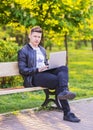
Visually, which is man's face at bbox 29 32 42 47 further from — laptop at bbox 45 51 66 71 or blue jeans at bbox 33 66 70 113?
blue jeans at bbox 33 66 70 113

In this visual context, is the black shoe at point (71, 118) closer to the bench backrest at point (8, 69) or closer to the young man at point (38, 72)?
the young man at point (38, 72)

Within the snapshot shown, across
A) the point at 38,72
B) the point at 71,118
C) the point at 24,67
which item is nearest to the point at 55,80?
the point at 38,72

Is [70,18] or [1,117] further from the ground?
[70,18]

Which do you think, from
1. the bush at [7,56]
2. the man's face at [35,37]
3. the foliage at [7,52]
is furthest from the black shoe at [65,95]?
the foliage at [7,52]

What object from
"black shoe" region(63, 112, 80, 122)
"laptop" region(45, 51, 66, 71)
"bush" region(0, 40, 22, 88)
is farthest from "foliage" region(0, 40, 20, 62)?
"black shoe" region(63, 112, 80, 122)

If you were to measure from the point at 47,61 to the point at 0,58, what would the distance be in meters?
2.91

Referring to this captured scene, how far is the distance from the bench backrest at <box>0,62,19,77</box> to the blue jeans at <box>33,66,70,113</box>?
43 cm

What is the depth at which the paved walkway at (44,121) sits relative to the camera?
7023mm

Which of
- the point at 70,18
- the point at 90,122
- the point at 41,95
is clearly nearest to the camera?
the point at 90,122

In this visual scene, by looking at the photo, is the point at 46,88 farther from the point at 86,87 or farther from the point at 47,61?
the point at 86,87

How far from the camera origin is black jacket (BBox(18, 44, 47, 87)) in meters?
7.75

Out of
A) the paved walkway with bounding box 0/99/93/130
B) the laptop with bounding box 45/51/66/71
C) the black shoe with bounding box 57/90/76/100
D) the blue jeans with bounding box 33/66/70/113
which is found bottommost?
the paved walkway with bounding box 0/99/93/130

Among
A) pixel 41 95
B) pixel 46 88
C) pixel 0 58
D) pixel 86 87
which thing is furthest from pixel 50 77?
pixel 86 87

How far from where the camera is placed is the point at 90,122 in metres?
7.41
